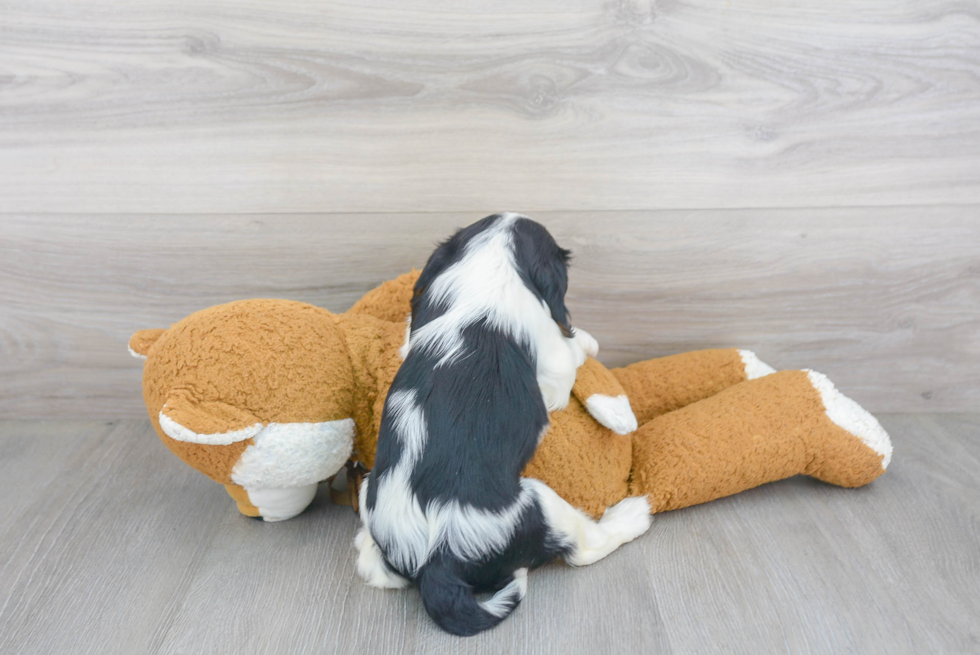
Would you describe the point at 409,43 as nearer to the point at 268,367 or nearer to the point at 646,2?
the point at 646,2

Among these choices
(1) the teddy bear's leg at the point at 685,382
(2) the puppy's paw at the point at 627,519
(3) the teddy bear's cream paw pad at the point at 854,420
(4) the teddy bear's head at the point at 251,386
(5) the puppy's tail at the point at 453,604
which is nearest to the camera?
(5) the puppy's tail at the point at 453,604

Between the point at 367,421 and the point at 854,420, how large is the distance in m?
0.96

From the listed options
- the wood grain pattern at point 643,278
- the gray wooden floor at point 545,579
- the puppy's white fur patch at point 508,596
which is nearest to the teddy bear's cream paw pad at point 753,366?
the wood grain pattern at point 643,278

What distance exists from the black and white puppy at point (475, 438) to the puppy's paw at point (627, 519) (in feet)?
0.27

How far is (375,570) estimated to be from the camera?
1.13m

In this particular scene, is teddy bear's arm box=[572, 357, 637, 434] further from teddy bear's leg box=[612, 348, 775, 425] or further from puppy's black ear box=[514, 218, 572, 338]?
teddy bear's leg box=[612, 348, 775, 425]

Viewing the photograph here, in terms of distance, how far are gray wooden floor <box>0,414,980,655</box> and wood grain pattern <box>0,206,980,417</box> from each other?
0.31 meters

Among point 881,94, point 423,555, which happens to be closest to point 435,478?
point 423,555

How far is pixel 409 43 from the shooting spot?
1392mm

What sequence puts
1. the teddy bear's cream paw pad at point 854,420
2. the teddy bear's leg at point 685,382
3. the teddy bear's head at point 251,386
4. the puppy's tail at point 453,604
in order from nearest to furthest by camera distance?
the puppy's tail at point 453,604 < the teddy bear's head at point 251,386 < the teddy bear's cream paw pad at point 854,420 < the teddy bear's leg at point 685,382

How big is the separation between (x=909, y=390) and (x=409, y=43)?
4.73 feet

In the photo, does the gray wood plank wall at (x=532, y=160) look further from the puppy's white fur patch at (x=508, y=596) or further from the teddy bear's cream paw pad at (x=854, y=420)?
the puppy's white fur patch at (x=508, y=596)

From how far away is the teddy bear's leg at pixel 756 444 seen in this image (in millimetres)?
1270

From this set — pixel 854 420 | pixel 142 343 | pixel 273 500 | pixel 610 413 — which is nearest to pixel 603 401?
pixel 610 413
